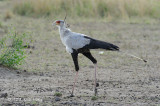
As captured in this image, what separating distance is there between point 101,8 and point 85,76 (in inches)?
347

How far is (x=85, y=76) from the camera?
7652mm

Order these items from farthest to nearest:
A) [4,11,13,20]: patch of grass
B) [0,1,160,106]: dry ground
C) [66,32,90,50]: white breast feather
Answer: [4,11,13,20]: patch of grass → [66,32,90,50]: white breast feather → [0,1,160,106]: dry ground

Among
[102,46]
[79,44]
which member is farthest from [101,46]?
[79,44]

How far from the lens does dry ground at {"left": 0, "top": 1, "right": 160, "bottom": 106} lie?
233 inches

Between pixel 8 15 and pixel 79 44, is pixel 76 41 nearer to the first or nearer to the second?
pixel 79 44

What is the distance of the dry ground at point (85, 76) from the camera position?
19.4 feet

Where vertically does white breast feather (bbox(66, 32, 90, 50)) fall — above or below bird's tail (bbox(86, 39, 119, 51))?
above

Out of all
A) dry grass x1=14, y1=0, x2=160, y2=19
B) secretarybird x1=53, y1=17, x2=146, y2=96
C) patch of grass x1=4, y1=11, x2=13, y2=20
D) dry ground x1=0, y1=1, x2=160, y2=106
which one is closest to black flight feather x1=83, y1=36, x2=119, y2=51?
secretarybird x1=53, y1=17, x2=146, y2=96

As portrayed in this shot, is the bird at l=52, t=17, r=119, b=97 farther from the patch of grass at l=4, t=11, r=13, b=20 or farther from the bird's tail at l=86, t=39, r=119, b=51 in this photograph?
the patch of grass at l=4, t=11, r=13, b=20

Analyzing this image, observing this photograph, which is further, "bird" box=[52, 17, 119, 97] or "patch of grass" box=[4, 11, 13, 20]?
"patch of grass" box=[4, 11, 13, 20]

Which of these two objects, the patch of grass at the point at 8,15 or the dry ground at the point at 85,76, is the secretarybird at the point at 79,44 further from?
the patch of grass at the point at 8,15

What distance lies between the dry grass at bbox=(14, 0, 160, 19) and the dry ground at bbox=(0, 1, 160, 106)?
3153 mm

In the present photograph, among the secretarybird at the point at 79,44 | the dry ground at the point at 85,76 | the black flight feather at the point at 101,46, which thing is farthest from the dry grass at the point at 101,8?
the black flight feather at the point at 101,46

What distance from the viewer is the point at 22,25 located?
1441 cm
